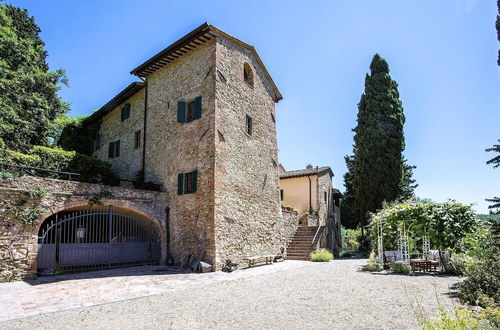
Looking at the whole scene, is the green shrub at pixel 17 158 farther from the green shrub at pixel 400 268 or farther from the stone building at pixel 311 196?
the green shrub at pixel 400 268

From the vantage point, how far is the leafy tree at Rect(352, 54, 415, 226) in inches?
785

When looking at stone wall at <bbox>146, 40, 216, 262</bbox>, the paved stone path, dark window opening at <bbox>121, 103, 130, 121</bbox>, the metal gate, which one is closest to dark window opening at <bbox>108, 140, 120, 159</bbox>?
dark window opening at <bbox>121, 103, 130, 121</bbox>

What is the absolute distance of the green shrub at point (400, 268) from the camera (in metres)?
10.7

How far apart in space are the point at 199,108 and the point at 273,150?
4.90 metres

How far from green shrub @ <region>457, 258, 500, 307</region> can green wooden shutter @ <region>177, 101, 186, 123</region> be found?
10.9 metres

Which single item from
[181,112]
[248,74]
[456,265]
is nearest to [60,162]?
[181,112]

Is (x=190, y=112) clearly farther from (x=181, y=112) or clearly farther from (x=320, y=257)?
(x=320, y=257)

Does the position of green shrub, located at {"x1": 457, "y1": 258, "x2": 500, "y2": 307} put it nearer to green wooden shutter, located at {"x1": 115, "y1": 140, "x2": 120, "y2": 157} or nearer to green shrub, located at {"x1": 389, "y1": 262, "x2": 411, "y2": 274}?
green shrub, located at {"x1": 389, "y1": 262, "x2": 411, "y2": 274}

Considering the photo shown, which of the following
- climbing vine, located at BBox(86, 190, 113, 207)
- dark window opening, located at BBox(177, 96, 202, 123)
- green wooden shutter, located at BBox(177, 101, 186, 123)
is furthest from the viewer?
green wooden shutter, located at BBox(177, 101, 186, 123)

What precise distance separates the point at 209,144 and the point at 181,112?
93.7 inches

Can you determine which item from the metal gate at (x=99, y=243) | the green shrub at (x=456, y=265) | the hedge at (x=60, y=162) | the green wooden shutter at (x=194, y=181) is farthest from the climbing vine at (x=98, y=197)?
the green shrub at (x=456, y=265)

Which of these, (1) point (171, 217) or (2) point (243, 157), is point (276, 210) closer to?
(2) point (243, 157)

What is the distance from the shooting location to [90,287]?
8.05 metres

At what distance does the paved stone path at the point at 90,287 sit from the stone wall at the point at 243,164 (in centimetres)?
190
